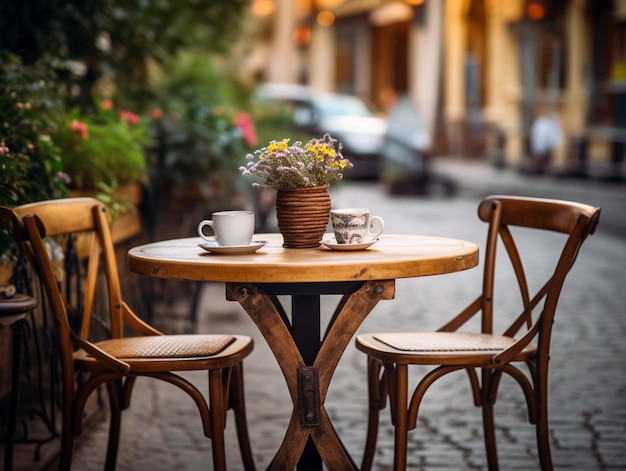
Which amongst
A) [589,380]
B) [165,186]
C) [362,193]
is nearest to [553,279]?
[589,380]

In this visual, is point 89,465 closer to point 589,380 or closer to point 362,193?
point 589,380

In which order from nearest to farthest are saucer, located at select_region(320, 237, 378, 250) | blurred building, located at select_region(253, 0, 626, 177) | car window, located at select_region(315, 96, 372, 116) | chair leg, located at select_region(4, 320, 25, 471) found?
saucer, located at select_region(320, 237, 378, 250), chair leg, located at select_region(4, 320, 25, 471), blurred building, located at select_region(253, 0, 626, 177), car window, located at select_region(315, 96, 372, 116)

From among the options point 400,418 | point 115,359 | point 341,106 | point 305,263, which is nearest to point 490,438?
point 400,418

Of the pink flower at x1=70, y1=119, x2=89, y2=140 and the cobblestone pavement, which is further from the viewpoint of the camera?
the pink flower at x1=70, y1=119, x2=89, y2=140

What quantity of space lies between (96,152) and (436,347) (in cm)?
260

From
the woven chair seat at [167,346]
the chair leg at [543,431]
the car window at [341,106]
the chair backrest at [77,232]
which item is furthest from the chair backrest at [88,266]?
the car window at [341,106]

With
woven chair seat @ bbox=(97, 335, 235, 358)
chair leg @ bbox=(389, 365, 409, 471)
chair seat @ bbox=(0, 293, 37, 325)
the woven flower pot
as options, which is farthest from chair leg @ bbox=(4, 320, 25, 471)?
chair leg @ bbox=(389, 365, 409, 471)

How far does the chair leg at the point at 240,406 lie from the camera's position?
12.3 ft

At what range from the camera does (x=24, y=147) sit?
14.6 feet

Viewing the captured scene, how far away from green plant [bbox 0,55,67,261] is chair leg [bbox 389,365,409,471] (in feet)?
5.46

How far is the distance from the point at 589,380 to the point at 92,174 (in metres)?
2.83

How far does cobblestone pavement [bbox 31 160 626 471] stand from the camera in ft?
14.3

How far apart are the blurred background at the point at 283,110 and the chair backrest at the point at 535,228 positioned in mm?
1746

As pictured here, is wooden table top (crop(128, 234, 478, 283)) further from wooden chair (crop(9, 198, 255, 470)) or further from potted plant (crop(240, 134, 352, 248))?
wooden chair (crop(9, 198, 255, 470))
